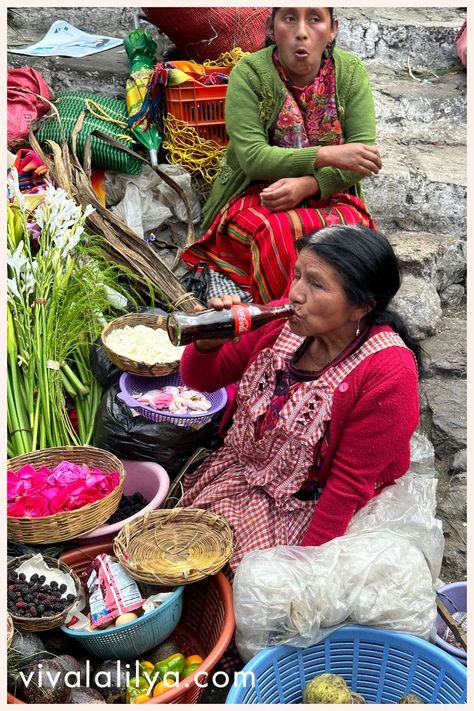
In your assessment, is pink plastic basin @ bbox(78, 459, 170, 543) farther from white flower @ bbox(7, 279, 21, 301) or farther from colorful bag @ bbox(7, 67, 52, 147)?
colorful bag @ bbox(7, 67, 52, 147)

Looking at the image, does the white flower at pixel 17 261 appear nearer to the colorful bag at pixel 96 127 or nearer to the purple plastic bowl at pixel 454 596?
the colorful bag at pixel 96 127

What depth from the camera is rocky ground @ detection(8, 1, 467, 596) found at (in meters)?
3.56

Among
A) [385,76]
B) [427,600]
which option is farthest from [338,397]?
[385,76]

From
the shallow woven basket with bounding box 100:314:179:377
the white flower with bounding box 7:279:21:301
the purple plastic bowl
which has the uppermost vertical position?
the white flower with bounding box 7:279:21:301

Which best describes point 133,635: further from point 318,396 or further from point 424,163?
point 424,163

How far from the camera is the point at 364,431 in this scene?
2.37 metres

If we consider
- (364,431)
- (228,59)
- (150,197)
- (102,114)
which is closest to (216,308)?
(364,431)

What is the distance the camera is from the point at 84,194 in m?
3.88

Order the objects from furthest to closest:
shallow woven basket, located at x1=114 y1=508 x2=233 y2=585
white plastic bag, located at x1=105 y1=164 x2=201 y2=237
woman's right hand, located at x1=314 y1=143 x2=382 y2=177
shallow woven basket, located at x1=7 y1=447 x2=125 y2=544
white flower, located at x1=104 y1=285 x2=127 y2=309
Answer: white plastic bag, located at x1=105 y1=164 x2=201 y2=237 → white flower, located at x1=104 y1=285 x2=127 y2=309 → woman's right hand, located at x1=314 y1=143 x2=382 y2=177 → shallow woven basket, located at x1=7 y1=447 x2=125 y2=544 → shallow woven basket, located at x1=114 y1=508 x2=233 y2=585

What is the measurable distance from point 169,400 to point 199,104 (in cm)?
204

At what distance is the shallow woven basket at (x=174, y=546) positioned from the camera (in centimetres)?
233

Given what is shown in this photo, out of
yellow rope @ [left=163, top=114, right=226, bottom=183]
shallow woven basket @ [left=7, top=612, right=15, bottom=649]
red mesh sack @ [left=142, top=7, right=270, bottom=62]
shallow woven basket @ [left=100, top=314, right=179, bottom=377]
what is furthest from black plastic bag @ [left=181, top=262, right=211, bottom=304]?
shallow woven basket @ [left=7, top=612, right=15, bottom=649]

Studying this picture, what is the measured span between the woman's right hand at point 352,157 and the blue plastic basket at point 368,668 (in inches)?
73.2

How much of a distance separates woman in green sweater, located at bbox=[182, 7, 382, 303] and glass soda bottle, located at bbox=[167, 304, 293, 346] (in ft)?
3.33
